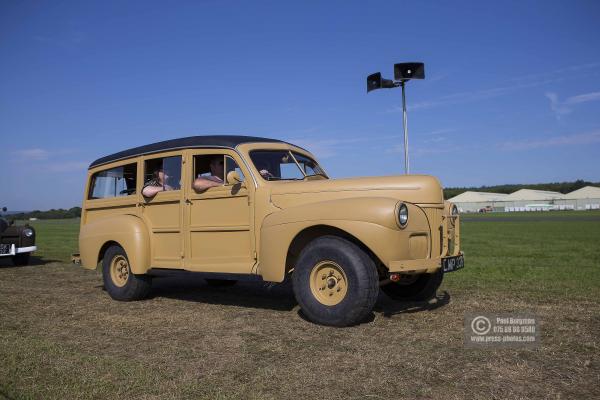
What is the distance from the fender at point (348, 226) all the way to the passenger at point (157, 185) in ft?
6.87

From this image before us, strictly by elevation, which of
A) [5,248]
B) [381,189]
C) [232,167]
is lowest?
[5,248]

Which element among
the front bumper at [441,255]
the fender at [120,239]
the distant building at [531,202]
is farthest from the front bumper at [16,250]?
the distant building at [531,202]

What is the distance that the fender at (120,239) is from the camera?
657cm

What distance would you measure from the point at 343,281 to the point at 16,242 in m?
10.2

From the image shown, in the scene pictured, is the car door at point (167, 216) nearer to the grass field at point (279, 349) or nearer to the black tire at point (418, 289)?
the grass field at point (279, 349)

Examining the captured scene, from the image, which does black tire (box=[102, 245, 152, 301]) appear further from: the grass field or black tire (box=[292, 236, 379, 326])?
black tire (box=[292, 236, 379, 326])

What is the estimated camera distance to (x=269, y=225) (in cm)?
526

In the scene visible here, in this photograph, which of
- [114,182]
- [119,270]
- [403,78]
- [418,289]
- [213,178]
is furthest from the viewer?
[403,78]

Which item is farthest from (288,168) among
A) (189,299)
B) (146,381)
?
(146,381)

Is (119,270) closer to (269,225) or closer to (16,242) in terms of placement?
(269,225)

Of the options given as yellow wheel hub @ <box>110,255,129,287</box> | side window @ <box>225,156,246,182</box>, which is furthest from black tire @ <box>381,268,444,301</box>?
yellow wheel hub @ <box>110,255,129,287</box>

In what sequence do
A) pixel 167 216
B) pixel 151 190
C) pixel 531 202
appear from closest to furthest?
pixel 167 216 → pixel 151 190 → pixel 531 202

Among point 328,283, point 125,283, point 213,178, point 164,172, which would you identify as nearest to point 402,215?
point 328,283

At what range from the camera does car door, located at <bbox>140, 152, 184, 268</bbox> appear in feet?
20.9
